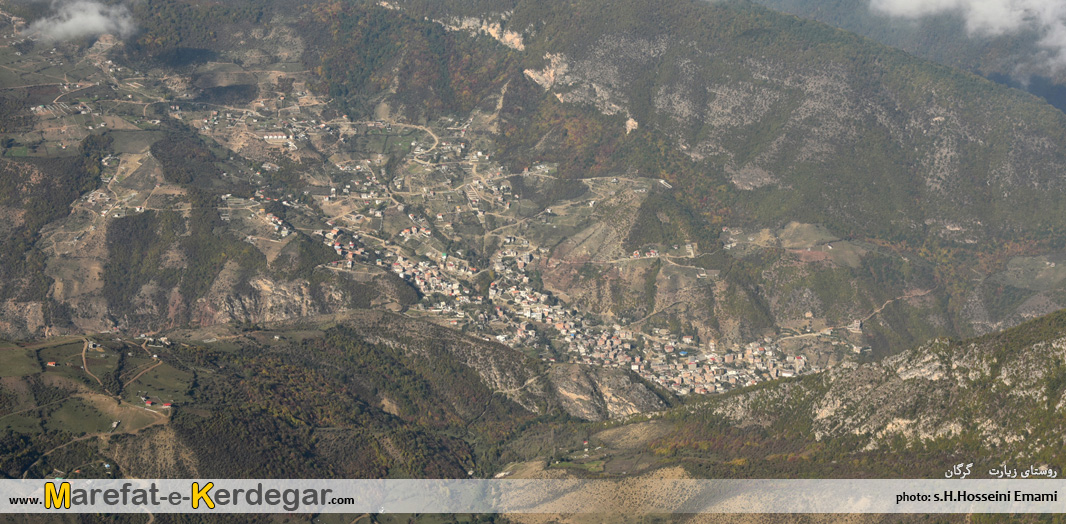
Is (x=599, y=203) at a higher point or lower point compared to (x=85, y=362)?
higher

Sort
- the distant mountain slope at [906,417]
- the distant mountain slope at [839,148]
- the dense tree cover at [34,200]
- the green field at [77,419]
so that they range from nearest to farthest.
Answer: the distant mountain slope at [906,417] < the green field at [77,419] < the dense tree cover at [34,200] < the distant mountain slope at [839,148]

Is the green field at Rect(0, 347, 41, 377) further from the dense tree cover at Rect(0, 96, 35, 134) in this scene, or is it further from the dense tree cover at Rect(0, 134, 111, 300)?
the dense tree cover at Rect(0, 96, 35, 134)

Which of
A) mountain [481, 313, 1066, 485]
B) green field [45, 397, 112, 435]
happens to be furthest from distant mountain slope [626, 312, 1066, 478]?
green field [45, 397, 112, 435]

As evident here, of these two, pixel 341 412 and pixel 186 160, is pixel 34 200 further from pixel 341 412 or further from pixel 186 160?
pixel 341 412

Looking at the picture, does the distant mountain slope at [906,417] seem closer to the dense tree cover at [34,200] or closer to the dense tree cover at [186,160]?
the dense tree cover at [186,160]

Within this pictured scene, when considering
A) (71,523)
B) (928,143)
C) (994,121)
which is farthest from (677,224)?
(71,523)

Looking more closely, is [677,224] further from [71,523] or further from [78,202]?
[71,523]

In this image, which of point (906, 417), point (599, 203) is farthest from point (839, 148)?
point (906, 417)

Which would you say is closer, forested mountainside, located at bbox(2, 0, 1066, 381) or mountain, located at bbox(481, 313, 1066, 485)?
mountain, located at bbox(481, 313, 1066, 485)

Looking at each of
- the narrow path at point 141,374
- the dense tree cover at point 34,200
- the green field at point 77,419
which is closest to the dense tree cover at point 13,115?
the dense tree cover at point 34,200
